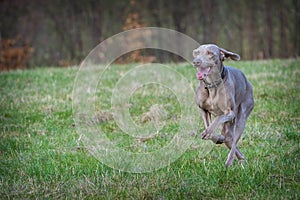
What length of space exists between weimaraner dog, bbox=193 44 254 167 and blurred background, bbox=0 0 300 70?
1461cm

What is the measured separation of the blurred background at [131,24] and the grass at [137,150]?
982 cm

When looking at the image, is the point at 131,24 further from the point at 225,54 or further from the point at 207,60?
the point at 207,60

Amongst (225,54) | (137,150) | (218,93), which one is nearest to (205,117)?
(218,93)

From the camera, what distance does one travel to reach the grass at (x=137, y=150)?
467 centimetres

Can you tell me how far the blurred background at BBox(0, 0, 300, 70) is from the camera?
2056 cm

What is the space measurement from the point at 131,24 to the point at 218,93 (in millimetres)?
15934

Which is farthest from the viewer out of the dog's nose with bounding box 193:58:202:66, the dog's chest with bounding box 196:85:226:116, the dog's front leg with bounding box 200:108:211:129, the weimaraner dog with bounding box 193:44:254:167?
the dog's front leg with bounding box 200:108:211:129

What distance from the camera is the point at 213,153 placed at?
628 centimetres

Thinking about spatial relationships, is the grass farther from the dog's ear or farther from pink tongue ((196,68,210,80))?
the dog's ear

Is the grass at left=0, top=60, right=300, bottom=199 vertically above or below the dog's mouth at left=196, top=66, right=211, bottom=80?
below

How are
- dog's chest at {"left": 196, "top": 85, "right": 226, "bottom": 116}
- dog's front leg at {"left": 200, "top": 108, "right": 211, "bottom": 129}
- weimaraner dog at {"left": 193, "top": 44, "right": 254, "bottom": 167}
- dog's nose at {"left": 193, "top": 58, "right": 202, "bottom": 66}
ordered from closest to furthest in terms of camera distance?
dog's nose at {"left": 193, "top": 58, "right": 202, "bottom": 66} < weimaraner dog at {"left": 193, "top": 44, "right": 254, "bottom": 167} < dog's chest at {"left": 196, "top": 85, "right": 226, "bottom": 116} < dog's front leg at {"left": 200, "top": 108, "right": 211, "bottom": 129}

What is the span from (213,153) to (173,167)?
0.90 metres

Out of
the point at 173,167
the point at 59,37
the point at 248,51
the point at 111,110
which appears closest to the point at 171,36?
the point at 248,51

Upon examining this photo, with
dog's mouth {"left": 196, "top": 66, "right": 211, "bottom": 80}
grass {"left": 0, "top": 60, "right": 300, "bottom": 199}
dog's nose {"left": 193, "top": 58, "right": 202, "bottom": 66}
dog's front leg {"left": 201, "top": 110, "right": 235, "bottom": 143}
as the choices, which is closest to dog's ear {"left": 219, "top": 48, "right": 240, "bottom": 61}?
dog's mouth {"left": 196, "top": 66, "right": 211, "bottom": 80}
